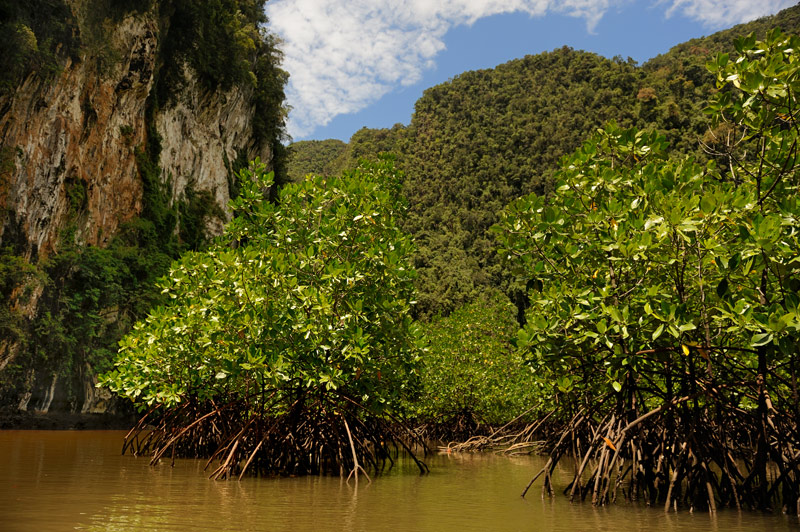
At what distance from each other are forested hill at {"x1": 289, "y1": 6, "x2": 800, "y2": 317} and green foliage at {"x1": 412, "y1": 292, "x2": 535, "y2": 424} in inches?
792

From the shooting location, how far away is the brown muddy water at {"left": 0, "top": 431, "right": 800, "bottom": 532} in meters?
6.40

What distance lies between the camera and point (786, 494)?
6.85 m

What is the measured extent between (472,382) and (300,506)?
13404 millimetres

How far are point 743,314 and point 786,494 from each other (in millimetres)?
2335

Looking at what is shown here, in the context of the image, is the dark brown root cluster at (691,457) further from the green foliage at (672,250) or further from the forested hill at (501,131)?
the forested hill at (501,131)

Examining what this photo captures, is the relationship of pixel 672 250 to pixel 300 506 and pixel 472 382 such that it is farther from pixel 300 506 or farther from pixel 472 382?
pixel 472 382

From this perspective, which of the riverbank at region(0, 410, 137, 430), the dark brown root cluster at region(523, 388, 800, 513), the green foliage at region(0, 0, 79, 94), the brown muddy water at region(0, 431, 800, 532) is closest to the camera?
the brown muddy water at region(0, 431, 800, 532)

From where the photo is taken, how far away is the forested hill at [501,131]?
2009 inches

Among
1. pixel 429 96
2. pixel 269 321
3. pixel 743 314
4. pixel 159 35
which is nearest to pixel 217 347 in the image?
pixel 269 321

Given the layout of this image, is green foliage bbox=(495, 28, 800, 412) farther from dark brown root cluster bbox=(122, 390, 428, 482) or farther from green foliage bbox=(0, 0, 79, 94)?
green foliage bbox=(0, 0, 79, 94)

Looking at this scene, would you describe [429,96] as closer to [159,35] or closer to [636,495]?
[159,35]

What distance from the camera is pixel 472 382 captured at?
2042 cm

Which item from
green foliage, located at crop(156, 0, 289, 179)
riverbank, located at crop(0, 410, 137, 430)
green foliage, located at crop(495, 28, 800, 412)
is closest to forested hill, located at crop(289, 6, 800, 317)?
green foliage, located at crop(156, 0, 289, 179)

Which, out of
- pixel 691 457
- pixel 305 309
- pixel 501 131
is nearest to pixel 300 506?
pixel 305 309
